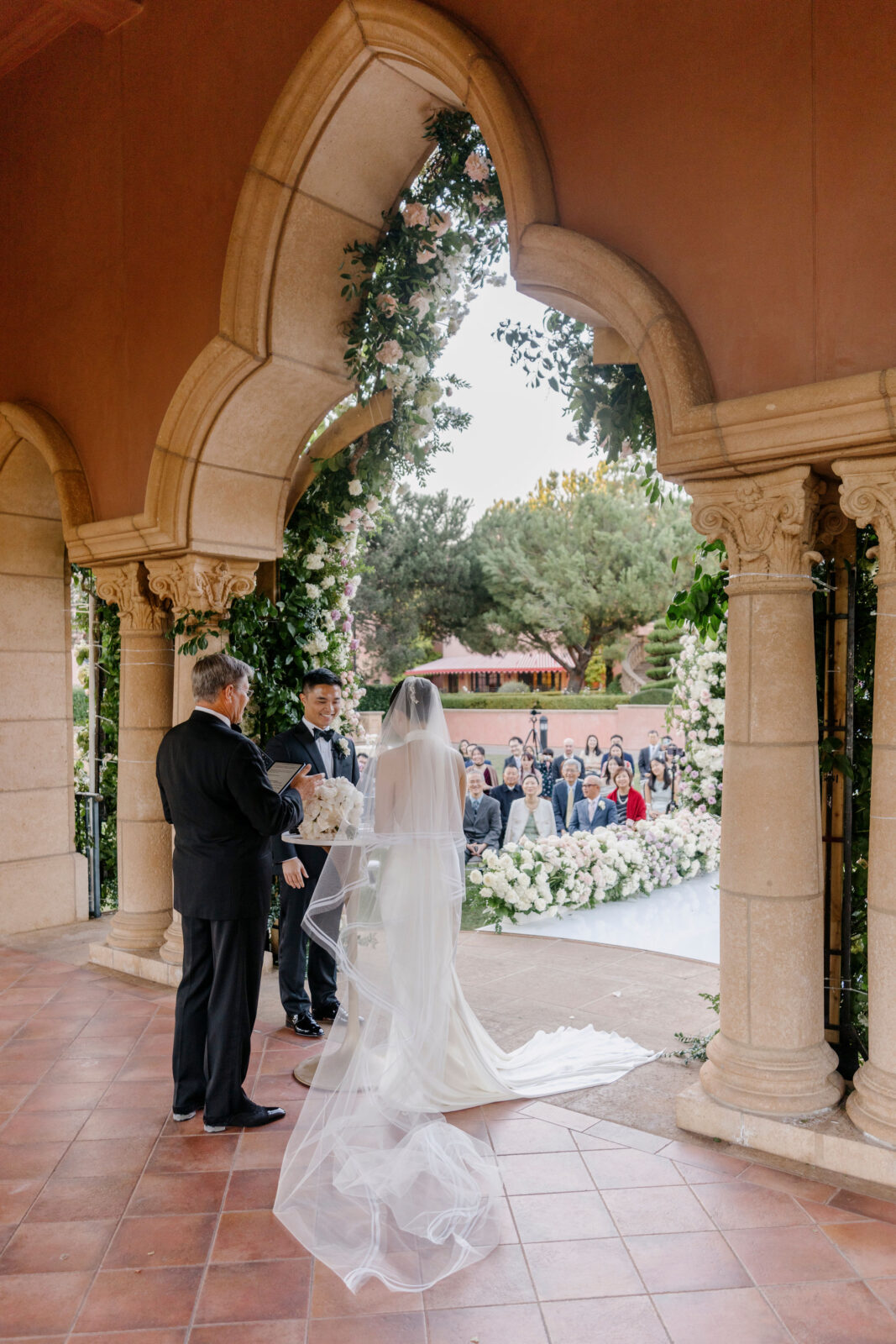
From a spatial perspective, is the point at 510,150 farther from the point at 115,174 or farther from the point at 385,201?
the point at 115,174

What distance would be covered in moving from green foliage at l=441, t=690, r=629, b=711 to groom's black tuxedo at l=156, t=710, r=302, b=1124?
20.3m

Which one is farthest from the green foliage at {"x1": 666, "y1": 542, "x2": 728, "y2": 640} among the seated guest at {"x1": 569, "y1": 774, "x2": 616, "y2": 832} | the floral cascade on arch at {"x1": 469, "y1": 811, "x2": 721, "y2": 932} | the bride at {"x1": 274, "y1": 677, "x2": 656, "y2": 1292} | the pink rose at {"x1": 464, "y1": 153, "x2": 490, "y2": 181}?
the seated guest at {"x1": 569, "y1": 774, "x2": 616, "y2": 832}

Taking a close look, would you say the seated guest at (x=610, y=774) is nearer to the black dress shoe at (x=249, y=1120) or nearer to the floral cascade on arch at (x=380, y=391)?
the floral cascade on arch at (x=380, y=391)

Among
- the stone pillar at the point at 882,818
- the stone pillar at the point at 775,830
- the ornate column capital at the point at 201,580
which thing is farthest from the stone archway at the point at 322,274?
the stone pillar at the point at 882,818

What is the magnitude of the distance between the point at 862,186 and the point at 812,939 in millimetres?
2352

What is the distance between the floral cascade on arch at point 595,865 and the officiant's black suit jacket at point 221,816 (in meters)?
3.30

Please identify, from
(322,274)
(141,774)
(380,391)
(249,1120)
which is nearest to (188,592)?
(141,774)

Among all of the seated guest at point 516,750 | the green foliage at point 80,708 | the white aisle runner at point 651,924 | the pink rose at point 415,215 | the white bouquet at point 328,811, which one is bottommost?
the white aisle runner at point 651,924

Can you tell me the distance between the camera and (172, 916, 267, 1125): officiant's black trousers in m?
3.53

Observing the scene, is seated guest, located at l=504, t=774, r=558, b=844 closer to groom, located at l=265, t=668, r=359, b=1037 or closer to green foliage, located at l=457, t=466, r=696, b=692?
groom, located at l=265, t=668, r=359, b=1037

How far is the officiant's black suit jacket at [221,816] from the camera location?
3.49 metres

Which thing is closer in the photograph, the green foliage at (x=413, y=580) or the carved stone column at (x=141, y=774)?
the carved stone column at (x=141, y=774)

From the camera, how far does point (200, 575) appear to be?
5273mm

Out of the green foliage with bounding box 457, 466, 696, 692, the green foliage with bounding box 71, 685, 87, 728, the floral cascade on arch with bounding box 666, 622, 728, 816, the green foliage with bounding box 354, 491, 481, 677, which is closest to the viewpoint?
the floral cascade on arch with bounding box 666, 622, 728, 816
